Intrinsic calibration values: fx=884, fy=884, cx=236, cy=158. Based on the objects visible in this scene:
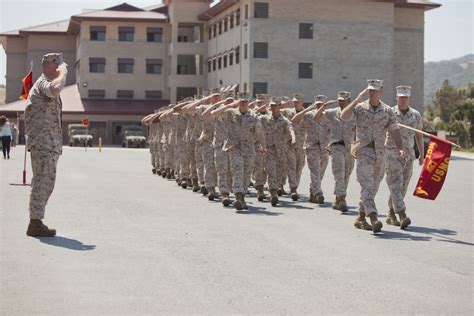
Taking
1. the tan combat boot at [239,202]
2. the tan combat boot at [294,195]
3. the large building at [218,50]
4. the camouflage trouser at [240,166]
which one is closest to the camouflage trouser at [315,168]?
the tan combat boot at [294,195]

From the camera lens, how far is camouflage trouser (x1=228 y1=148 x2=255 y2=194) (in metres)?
15.8

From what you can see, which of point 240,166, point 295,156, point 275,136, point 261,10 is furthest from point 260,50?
point 240,166

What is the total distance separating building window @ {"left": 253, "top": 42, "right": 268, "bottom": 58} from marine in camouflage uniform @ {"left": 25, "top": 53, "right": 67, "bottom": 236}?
5267 centimetres

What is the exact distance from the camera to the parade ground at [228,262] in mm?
7430

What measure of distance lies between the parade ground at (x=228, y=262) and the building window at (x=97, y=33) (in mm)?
68768

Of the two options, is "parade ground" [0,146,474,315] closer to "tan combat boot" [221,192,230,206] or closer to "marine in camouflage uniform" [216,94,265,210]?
"tan combat boot" [221,192,230,206]

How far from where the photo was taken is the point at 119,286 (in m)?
8.09

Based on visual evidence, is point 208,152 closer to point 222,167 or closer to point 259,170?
point 259,170

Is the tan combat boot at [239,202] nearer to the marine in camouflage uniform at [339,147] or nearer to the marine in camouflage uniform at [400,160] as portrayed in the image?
the marine in camouflage uniform at [339,147]

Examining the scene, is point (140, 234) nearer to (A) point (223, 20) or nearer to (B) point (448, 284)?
(B) point (448, 284)

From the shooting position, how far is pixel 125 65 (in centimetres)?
8450

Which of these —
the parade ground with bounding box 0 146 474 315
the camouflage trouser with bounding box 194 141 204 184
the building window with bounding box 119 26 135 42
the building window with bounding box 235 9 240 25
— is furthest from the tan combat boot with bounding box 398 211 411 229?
the building window with bounding box 119 26 135 42

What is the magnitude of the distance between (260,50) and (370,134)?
51.4m

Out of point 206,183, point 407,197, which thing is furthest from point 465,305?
point 407,197
